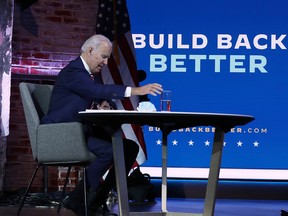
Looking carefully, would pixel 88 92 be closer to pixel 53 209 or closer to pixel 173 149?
pixel 53 209

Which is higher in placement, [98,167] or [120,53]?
[120,53]

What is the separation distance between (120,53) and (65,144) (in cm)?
266

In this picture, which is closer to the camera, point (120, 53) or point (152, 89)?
point (152, 89)

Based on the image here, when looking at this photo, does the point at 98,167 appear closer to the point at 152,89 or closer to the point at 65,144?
the point at 65,144

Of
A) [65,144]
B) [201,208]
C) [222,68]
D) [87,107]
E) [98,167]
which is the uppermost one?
[222,68]

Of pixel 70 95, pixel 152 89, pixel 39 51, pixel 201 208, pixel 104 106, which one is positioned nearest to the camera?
pixel 152 89

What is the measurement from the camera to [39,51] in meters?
6.12

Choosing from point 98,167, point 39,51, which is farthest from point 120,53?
point 98,167

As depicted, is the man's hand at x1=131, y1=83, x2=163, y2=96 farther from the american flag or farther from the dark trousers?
the american flag

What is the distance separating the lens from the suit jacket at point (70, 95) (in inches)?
148

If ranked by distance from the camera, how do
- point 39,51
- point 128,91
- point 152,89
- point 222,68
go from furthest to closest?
point 222,68 → point 39,51 → point 128,91 → point 152,89

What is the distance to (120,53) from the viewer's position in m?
6.30

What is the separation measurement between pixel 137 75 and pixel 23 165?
144 cm

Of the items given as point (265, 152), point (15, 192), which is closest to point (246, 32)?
point (265, 152)
